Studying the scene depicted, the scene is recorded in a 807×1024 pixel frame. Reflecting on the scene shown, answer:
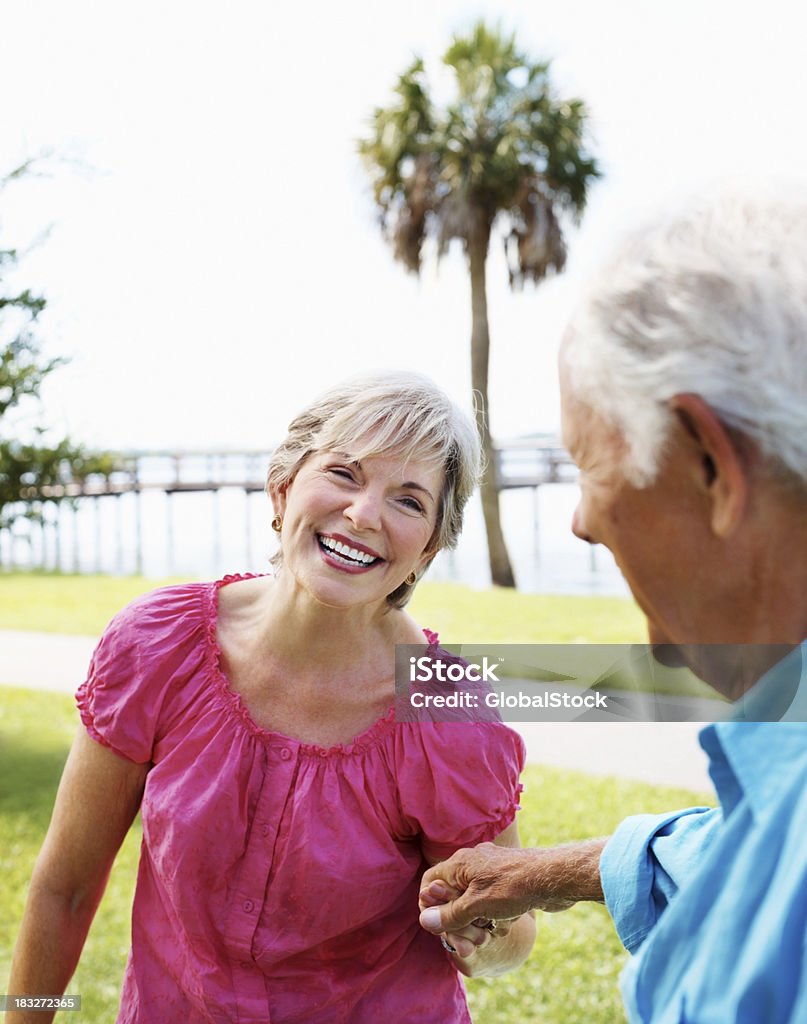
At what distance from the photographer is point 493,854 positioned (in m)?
1.53

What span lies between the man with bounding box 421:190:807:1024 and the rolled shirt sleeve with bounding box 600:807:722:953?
0.35m

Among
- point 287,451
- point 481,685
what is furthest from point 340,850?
point 287,451

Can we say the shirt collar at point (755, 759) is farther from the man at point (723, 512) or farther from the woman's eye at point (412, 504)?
the woman's eye at point (412, 504)

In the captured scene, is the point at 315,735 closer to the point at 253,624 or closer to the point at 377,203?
the point at 253,624

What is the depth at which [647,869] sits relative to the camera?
4.28 ft

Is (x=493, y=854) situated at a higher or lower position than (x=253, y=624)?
lower

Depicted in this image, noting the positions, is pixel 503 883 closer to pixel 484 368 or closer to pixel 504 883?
pixel 504 883

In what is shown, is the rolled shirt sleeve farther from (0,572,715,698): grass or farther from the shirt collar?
Result: (0,572,715,698): grass

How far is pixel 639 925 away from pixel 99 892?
3.11ft

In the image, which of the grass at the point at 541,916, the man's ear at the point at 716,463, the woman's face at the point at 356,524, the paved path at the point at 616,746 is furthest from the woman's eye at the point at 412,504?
the paved path at the point at 616,746

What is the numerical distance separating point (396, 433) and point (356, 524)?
158 mm

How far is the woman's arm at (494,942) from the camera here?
157 centimetres

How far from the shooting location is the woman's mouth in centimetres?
169

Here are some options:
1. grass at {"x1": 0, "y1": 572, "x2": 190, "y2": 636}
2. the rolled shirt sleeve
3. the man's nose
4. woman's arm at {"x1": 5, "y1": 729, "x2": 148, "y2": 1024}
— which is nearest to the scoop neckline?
woman's arm at {"x1": 5, "y1": 729, "x2": 148, "y2": 1024}
